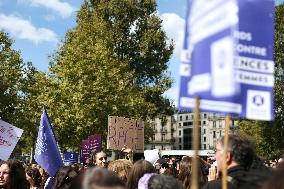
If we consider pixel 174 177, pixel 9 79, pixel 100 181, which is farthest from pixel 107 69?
pixel 100 181

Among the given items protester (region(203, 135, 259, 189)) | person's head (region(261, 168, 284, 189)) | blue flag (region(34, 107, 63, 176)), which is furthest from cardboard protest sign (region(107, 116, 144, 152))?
person's head (region(261, 168, 284, 189))

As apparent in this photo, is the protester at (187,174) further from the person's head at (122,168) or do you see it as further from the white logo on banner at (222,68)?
the white logo on banner at (222,68)

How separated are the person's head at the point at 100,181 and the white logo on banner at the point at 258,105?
3.52 feet

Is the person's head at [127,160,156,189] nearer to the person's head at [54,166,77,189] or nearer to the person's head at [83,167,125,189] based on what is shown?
the person's head at [54,166,77,189]

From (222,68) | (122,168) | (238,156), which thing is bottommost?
(122,168)

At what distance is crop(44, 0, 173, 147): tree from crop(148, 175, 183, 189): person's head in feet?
94.2

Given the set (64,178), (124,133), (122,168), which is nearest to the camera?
(64,178)

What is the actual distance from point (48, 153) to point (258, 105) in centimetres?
599

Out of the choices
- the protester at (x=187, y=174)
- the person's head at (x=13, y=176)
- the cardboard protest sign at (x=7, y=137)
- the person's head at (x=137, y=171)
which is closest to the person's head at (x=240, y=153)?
the person's head at (x=137, y=171)

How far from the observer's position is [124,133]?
14.8 m

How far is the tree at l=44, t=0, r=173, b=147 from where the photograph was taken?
34188 millimetres

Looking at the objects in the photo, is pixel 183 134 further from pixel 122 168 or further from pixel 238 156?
pixel 238 156

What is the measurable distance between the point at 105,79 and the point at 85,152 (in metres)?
20.9

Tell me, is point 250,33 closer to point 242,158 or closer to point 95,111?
point 242,158
